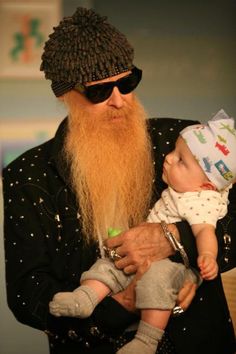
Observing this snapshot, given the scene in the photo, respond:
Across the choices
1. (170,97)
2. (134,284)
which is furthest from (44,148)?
(170,97)

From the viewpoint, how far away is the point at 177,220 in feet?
7.27

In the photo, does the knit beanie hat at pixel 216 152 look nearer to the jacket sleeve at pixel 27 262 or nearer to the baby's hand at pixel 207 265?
the baby's hand at pixel 207 265

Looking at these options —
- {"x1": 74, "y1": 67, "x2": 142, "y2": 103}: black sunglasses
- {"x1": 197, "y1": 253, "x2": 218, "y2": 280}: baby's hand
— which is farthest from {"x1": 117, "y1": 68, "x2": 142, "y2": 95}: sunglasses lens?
{"x1": 197, "y1": 253, "x2": 218, "y2": 280}: baby's hand

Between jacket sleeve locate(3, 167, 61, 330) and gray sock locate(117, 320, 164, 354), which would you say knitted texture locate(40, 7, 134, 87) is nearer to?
jacket sleeve locate(3, 167, 61, 330)

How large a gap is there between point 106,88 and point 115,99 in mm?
51

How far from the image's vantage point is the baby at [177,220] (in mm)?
2018

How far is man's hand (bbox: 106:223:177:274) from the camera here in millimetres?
2135

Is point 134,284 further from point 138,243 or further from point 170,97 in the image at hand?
point 170,97

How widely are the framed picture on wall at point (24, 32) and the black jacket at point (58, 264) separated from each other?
3.32 feet

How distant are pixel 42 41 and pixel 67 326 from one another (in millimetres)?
1660

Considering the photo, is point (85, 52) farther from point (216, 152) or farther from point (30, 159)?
point (216, 152)

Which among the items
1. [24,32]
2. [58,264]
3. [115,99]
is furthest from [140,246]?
[24,32]

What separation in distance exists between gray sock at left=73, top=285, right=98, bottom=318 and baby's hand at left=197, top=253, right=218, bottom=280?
353mm

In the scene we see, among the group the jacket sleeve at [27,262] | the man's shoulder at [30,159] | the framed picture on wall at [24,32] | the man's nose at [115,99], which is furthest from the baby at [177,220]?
the framed picture on wall at [24,32]
